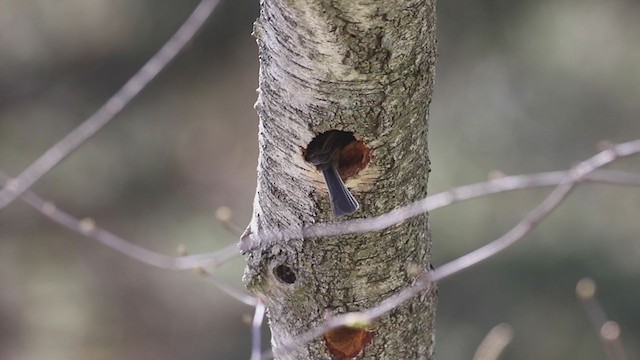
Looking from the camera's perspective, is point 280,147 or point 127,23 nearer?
point 280,147

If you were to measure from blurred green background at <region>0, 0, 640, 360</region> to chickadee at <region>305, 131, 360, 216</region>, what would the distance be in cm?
261

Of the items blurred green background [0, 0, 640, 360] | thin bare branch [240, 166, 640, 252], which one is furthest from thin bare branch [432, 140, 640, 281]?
blurred green background [0, 0, 640, 360]

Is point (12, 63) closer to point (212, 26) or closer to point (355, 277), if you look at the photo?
point (212, 26)

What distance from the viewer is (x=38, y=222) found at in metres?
5.15

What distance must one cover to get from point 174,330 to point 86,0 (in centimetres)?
202

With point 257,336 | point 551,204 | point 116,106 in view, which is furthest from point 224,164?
point 551,204

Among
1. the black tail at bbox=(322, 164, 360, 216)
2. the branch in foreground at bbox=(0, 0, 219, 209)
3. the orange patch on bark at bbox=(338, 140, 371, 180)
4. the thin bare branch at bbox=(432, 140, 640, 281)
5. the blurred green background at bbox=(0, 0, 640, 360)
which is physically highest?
the blurred green background at bbox=(0, 0, 640, 360)

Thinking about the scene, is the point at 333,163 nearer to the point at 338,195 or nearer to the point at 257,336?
the point at 338,195

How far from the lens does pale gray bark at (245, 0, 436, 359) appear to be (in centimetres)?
127

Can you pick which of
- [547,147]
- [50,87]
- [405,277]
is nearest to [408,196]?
[405,277]

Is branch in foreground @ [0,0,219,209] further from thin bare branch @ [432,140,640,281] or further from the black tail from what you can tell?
thin bare branch @ [432,140,640,281]

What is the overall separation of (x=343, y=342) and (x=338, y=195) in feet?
1.05

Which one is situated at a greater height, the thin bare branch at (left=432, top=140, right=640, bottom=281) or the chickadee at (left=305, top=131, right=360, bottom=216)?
the chickadee at (left=305, top=131, right=360, bottom=216)

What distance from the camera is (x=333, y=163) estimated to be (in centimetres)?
137
